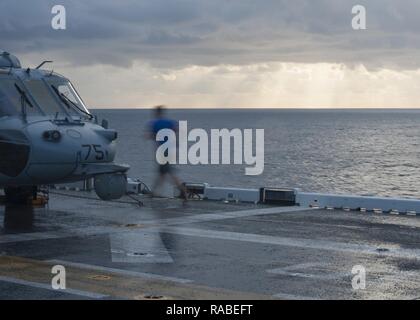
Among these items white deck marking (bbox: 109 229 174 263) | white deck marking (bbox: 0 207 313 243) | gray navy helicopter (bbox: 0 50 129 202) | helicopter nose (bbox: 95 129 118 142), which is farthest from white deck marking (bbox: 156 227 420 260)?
helicopter nose (bbox: 95 129 118 142)

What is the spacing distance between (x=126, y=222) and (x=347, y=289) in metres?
6.59

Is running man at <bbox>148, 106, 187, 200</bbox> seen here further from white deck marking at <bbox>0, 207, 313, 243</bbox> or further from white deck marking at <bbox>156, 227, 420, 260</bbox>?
white deck marking at <bbox>156, 227, 420, 260</bbox>

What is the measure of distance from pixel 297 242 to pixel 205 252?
1766 mm

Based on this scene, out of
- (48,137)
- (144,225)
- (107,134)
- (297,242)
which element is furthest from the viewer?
(144,225)

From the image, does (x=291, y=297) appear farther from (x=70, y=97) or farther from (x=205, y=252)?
(x=70, y=97)

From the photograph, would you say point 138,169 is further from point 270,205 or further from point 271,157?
point 270,205

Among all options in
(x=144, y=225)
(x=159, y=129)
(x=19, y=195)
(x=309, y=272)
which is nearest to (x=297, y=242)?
(x=309, y=272)

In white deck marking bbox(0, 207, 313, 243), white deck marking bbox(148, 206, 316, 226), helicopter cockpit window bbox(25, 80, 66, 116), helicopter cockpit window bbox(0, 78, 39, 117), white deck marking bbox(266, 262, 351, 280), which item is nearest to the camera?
white deck marking bbox(266, 262, 351, 280)

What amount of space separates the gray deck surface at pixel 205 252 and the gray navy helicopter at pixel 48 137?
3.31 ft

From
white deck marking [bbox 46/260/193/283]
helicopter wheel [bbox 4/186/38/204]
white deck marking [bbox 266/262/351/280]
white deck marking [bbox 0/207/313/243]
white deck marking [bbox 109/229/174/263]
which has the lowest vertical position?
white deck marking [bbox 266/262/351/280]

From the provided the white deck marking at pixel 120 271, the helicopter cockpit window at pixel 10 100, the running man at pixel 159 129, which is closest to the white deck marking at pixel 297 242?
the white deck marking at pixel 120 271

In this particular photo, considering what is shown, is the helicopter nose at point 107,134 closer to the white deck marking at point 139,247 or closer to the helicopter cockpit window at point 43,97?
the helicopter cockpit window at point 43,97

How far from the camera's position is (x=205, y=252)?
10.9 metres

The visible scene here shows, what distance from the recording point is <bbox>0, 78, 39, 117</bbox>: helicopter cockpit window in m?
12.7
